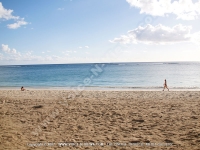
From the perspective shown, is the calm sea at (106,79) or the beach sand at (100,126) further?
the calm sea at (106,79)

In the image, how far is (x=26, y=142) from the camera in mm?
6043

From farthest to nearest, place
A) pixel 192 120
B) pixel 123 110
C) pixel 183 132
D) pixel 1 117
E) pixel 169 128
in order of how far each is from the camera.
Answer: pixel 123 110
pixel 1 117
pixel 192 120
pixel 169 128
pixel 183 132

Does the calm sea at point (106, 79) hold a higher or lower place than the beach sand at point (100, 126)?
higher

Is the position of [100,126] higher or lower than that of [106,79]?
lower

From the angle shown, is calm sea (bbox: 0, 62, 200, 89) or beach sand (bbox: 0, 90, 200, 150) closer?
beach sand (bbox: 0, 90, 200, 150)

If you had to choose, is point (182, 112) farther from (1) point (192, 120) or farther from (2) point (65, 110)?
(2) point (65, 110)

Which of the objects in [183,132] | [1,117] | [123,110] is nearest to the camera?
[183,132]

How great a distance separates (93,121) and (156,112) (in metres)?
3.66

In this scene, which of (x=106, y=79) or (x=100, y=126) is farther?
(x=106, y=79)

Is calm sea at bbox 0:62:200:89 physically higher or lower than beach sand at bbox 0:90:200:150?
higher

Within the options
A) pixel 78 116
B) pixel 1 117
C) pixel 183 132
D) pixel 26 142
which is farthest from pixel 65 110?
pixel 183 132

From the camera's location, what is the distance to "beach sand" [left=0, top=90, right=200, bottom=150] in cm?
590

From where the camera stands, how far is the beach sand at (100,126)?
5.90 meters

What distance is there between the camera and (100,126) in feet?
25.1
